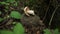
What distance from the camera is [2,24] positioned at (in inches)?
57.1

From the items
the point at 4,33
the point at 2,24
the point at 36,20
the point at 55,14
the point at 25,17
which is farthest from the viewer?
the point at 55,14

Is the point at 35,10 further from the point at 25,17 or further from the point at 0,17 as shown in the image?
the point at 0,17

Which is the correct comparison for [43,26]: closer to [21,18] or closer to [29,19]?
[29,19]

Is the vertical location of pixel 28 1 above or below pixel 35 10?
above

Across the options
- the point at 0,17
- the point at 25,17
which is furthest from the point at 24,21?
the point at 0,17

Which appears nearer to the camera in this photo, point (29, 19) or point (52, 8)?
point (29, 19)

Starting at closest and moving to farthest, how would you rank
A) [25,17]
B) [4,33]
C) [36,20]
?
[4,33]
[25,17]
[36,20]

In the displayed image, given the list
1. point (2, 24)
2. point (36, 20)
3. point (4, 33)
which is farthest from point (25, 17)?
point (4, 33)

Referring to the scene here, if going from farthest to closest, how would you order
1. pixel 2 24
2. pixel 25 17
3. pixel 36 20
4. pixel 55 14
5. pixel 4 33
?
1. pixel 55 14
2. pixel 36 20
3. pixel 25 17
4. pixel 2 24
5. pixel 4 33

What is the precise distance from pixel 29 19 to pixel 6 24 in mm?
282

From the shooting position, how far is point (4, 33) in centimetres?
115

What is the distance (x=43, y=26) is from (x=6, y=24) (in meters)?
0.49

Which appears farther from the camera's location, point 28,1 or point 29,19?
point 28,1

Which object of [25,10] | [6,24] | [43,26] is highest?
[25,10]
